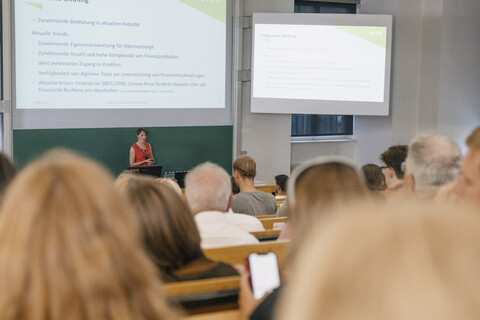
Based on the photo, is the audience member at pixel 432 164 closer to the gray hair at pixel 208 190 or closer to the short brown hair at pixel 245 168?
the gray hair at pixel 208 190

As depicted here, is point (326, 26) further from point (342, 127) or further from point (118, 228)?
point (118, 228)

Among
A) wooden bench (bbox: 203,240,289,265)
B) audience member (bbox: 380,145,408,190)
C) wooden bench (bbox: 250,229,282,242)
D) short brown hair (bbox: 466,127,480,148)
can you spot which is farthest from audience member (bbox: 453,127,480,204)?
audience member (bbox: 380,145,408,190)

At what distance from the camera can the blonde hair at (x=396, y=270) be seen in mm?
501

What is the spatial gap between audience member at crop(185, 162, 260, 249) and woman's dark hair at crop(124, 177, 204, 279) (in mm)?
911

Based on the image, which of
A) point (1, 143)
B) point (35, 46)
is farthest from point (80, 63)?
point (1, 143)

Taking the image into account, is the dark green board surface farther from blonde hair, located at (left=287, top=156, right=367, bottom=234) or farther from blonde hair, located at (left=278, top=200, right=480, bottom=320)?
blonde hair, located at (left=278, top=200, right=480, bottom=320)

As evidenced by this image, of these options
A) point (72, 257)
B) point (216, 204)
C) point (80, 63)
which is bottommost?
→ point (216, 204)

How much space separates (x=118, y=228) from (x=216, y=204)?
2.13 meters

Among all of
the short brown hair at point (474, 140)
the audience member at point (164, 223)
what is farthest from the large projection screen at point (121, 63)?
the short brown hair at point (474, 140)

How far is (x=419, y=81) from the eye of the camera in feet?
30.9

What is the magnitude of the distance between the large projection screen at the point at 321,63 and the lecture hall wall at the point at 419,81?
0.41 m

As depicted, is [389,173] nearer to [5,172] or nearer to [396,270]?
[5,172]

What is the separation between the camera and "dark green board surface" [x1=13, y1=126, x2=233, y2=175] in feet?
24.3

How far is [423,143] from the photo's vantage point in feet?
10.1
